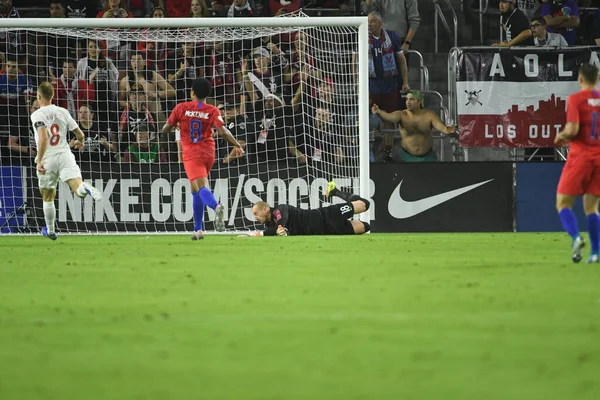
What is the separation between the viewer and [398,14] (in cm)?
1850

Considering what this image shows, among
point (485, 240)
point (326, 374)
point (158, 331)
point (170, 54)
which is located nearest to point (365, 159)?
point (485, 240)

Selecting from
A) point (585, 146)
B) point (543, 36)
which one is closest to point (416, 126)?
point (543, 36)

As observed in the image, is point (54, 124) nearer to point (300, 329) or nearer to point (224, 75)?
point (224, 75)

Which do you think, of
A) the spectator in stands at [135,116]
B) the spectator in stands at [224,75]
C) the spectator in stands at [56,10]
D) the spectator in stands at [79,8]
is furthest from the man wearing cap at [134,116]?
the spectator in stands at [79,8]

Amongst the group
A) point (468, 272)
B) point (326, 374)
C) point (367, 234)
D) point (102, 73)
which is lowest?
point (367, 234)

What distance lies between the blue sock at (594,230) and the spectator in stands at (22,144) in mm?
10140

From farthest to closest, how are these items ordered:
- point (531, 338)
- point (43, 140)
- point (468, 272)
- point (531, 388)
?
point (43, 140)
point (468, 272)
point (531, 338)
point (531, 388)

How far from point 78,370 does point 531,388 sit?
1.72 meters

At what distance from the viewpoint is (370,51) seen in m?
17.8

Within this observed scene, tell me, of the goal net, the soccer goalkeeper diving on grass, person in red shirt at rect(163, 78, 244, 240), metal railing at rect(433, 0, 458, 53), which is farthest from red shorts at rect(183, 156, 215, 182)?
metal railing at rect(433, 0, 458, 53)

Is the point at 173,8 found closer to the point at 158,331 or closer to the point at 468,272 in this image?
the point at 468,272

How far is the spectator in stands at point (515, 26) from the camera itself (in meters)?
18.0

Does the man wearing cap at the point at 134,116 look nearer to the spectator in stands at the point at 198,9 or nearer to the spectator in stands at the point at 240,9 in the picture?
the spectator in stands at the point at 198,9

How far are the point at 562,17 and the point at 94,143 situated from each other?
8.65 meters
